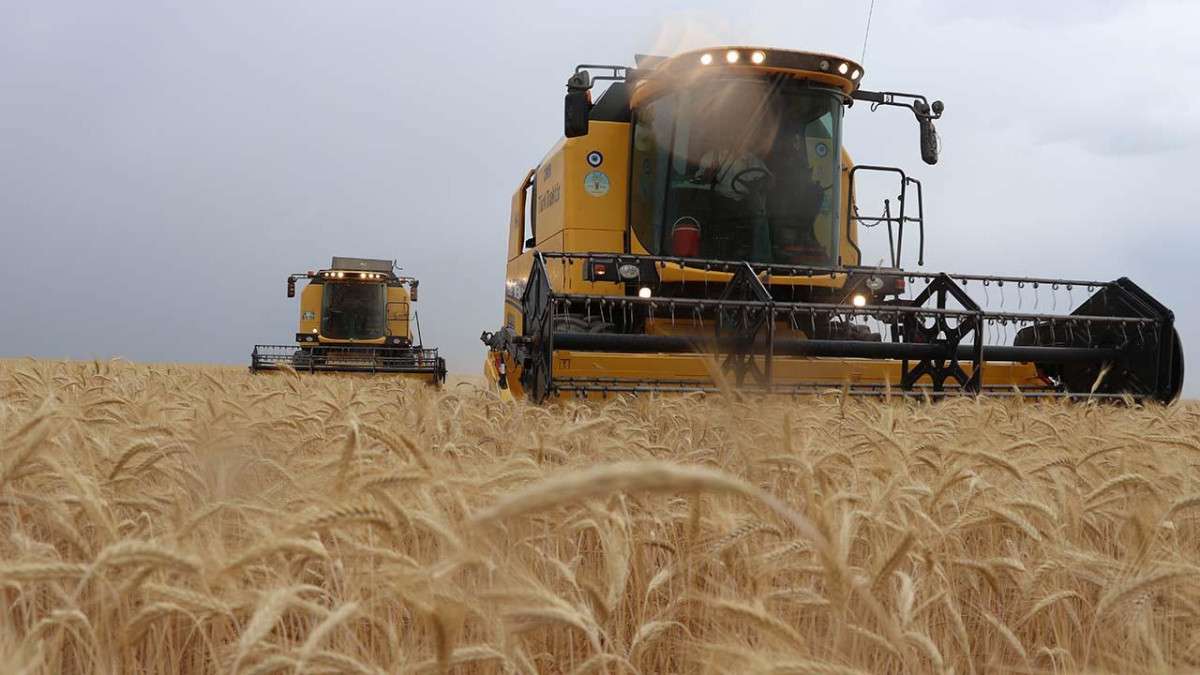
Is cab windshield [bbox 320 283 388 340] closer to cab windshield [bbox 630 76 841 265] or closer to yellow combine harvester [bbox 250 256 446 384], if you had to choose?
yellow combine harvester [bbox 250 256 446 384]

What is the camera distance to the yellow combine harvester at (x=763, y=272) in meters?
6.25

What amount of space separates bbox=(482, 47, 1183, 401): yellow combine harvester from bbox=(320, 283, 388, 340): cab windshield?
11270 mm

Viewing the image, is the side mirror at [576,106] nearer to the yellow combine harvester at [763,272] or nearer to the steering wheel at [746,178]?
the yellow combine harvester at [763,272]

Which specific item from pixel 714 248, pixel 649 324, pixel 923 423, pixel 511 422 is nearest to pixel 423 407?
pixel 511 422

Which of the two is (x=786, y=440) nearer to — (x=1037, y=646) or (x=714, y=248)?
(x=1037, y=646)

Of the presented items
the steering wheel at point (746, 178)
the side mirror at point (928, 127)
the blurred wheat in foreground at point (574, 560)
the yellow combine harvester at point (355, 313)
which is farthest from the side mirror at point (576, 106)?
the yellow combine harvester at point (355, 313)

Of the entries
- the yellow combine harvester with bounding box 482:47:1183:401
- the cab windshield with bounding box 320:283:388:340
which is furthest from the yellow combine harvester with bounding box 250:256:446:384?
the yellow combine harvester with bounding box 482:47:1183:401

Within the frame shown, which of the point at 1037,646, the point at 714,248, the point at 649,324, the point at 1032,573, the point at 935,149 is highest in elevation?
the point at 935,149

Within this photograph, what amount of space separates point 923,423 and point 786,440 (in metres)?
2.13

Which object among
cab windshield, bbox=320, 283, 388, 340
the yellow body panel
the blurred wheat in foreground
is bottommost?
the blurred wheat in foreground

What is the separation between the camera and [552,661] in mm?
1572

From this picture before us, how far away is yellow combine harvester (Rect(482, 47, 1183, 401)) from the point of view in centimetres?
625

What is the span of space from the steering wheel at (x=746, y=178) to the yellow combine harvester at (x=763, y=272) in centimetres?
1

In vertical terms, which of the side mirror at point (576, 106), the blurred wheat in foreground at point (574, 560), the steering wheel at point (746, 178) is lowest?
the blurred wheat in foreground at point (574, 560)
